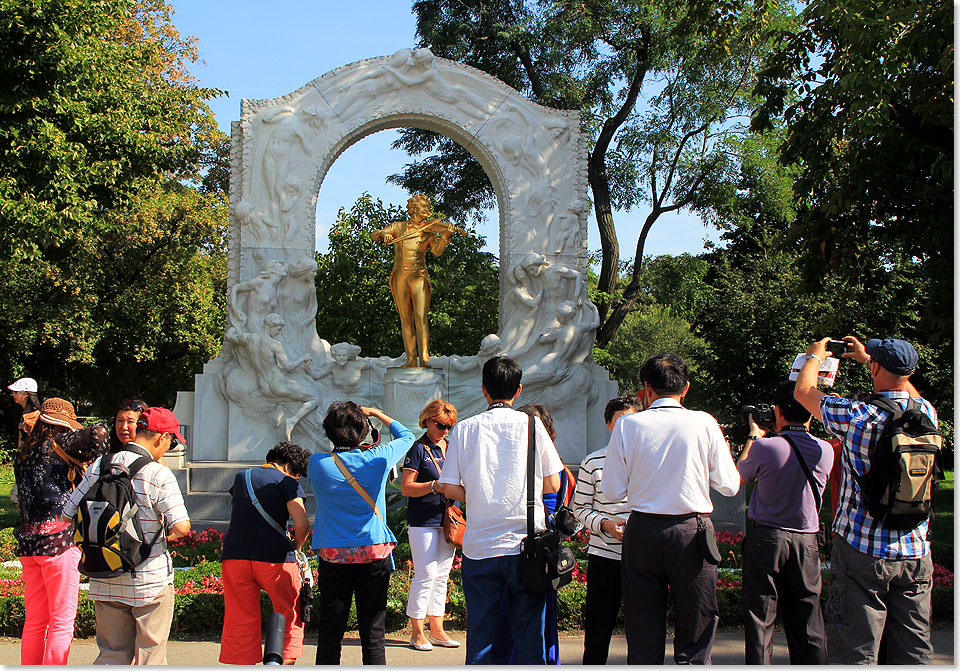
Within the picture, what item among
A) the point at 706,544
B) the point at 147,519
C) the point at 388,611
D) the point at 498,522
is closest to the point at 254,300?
the point at 388,611

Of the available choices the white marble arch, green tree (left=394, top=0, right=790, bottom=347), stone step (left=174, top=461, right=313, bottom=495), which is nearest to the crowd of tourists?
stone step (left=174, top=461, right=313, bottom=495)

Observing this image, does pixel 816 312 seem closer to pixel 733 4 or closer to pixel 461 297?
pixel 733 4

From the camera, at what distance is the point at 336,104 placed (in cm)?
1291

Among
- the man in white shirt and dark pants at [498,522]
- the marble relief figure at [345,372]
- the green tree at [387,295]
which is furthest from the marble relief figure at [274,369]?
the green tree at [387,295]

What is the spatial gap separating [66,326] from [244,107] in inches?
387

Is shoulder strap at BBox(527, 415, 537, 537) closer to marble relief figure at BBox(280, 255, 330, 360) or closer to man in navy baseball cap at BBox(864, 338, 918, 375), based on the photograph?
man in navy baseball cap at BBox(864, 338, 918, 375)

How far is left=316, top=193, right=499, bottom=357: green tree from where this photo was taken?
23062mm

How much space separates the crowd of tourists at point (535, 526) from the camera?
4016 mm

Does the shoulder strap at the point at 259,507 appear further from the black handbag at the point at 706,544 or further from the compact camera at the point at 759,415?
the compact camera at the point at 759,415

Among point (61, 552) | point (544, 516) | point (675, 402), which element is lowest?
point (61, 552)

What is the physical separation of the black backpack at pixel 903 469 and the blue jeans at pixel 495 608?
5.14ft

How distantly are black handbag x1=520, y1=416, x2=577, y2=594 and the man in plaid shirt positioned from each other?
1.26m

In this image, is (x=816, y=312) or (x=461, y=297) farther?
(x=461, y=297)

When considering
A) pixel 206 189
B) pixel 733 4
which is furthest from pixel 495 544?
pixel 206 189
